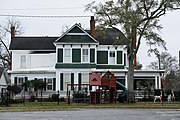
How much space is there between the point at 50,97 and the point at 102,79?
1071cm

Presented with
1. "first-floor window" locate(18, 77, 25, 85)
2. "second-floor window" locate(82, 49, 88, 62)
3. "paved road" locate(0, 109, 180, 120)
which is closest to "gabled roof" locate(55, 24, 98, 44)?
"second-floor window" locate(82, 49, 88, 62)

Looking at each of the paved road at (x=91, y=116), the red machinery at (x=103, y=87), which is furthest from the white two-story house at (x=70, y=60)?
the paved road at (x=91, y=116)

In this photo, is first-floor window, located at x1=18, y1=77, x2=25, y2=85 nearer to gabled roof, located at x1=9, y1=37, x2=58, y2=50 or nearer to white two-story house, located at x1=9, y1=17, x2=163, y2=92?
white two-story house, located at x1=9, y1=17, x2=163, y2=92

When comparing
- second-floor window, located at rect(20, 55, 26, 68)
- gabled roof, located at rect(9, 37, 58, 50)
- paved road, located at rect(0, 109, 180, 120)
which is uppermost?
gabled roof, located at rect(9, 37, 58, 50)

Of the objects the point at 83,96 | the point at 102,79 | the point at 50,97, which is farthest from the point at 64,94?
the point at 102,79

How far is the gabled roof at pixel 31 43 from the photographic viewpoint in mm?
61062

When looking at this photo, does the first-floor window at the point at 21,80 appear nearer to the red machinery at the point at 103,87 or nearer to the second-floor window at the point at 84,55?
the second-floor window at the point at 84,55

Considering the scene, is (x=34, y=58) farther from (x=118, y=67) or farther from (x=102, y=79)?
(x=102, y=79)

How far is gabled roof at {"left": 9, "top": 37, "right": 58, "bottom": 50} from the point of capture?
6106 cm

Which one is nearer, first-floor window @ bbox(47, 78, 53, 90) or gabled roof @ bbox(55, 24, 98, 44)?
gabled roof @ bbox(55, 24, 98, 44)

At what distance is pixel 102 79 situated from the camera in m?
45.9

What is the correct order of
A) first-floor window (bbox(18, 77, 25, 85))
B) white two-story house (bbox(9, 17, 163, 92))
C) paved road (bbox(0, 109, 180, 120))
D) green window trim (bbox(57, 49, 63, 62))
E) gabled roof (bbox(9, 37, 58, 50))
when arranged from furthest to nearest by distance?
gabled roof (bbox(9, 37, 58, 50)) < first-floor window (bbox(18, 77, 25, 85)) < green window trim (bbox(57, 49, 63, 62)) < white two-story house (bbox(9, 17, 163, 92)) < paved road (bbox(0, 109, 180, 120))

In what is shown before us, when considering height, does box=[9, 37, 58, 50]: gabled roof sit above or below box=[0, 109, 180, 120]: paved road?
above

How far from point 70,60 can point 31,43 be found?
7.64m
